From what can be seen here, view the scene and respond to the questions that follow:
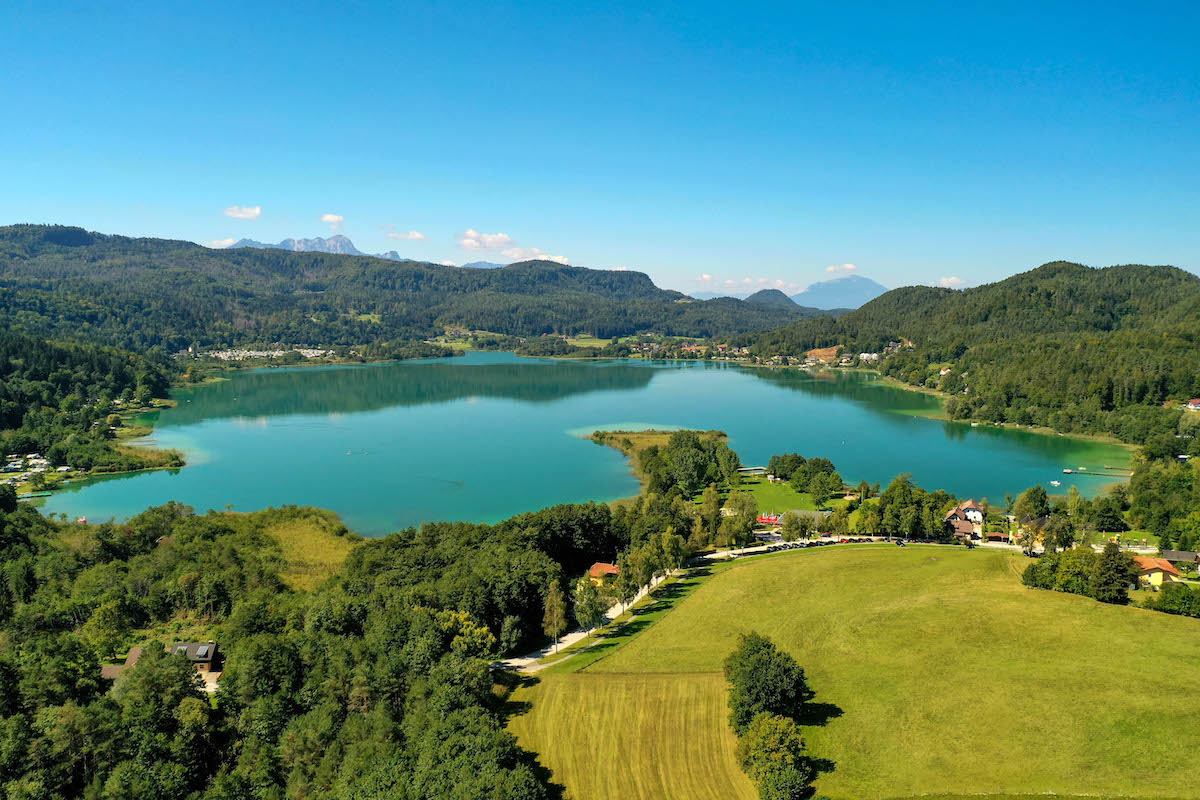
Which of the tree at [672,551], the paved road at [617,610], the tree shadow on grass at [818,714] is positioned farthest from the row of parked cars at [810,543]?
the tree shadow on grass at [818,714]

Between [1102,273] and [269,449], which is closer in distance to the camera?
[269,449]

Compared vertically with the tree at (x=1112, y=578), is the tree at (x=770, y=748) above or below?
below

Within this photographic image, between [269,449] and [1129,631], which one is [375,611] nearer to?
[1129,631]

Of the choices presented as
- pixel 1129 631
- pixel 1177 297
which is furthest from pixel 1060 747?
pixel 1177 297

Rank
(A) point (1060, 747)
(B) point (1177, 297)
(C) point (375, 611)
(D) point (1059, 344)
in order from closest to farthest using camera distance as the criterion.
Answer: (A) point (1060, 747) < (C) point (375, 611) < (D) point (1059, 344) < (B) point (1177, 297)

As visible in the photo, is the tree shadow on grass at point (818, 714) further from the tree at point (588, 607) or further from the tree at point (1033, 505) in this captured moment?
the tree at point (1033, 505)

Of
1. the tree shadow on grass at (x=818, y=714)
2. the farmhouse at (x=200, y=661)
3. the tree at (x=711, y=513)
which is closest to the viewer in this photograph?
the tree shadow on grass at (x=818, y=714)

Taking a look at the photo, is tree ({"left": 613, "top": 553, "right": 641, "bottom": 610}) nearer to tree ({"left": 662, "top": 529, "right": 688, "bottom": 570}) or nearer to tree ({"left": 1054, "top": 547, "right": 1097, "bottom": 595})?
tree ({"left": 662, "top": 529, "right": 688, "bottom": 570})

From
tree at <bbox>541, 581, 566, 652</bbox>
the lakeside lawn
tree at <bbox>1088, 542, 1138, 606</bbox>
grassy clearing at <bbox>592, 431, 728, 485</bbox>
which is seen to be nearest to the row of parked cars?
the lakeside lawn
